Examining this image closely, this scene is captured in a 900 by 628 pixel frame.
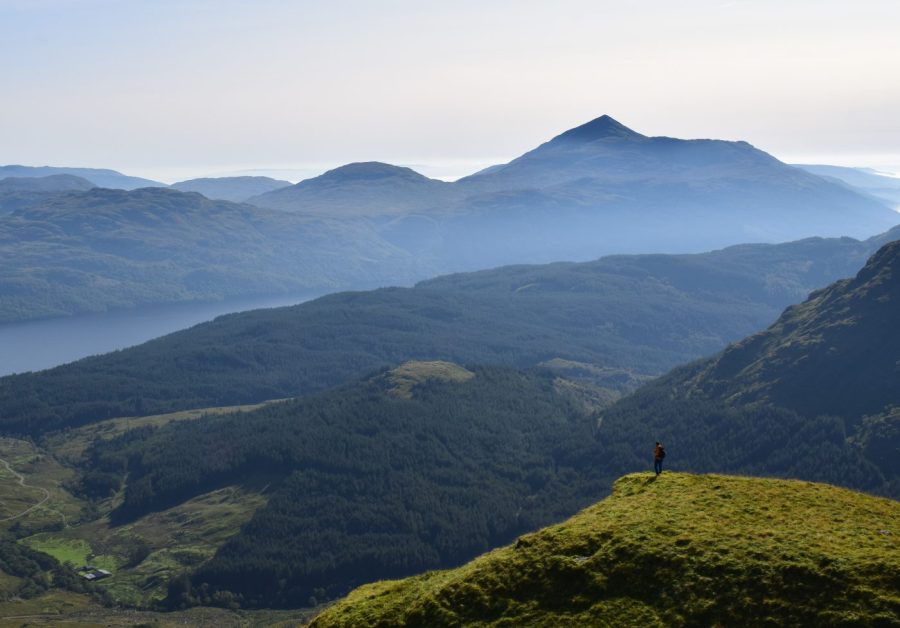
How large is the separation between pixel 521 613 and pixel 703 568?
490 inches

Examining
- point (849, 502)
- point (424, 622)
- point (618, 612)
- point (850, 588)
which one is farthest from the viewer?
point (849, 502)

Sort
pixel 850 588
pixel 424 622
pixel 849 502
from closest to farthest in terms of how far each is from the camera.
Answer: pixel 850 588
pixel 424 622
pixel 849 502

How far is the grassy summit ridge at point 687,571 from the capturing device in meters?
50.8

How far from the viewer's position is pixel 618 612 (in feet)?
177

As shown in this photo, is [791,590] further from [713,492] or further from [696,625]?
[713,492]

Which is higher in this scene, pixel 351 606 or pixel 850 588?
pixel 850 588

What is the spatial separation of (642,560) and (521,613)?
9.01 metres

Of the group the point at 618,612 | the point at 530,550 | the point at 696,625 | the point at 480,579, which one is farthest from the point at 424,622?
the point at 696,625

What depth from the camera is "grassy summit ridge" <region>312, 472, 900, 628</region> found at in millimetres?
50750

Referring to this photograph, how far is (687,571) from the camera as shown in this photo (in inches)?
2162

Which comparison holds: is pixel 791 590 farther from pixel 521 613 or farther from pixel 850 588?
pixel 521 613

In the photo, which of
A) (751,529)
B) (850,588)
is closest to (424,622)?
(751,529)

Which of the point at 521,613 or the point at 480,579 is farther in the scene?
the point at 480,579

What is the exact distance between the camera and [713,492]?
67.9 metres
